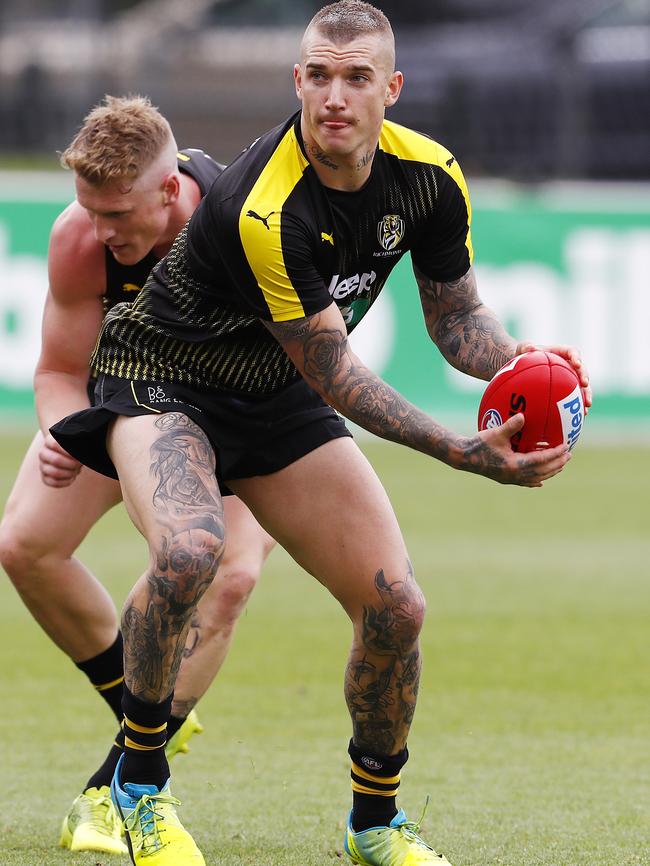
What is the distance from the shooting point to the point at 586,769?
561cm

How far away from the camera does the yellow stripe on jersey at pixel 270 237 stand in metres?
4.17

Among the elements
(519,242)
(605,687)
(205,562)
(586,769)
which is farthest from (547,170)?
(205,562)

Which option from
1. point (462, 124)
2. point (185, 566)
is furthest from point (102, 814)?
point (462, 124)

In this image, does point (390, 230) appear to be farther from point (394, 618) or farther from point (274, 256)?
point (394, 618)

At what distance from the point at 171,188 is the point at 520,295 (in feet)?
34.8

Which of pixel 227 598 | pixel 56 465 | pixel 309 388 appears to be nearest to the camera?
pixel 309 388

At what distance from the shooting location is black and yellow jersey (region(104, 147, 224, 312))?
5039 mm

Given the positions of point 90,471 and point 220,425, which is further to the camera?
point 90,471

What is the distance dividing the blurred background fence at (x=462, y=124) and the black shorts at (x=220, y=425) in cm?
1018

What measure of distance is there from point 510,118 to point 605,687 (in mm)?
14592

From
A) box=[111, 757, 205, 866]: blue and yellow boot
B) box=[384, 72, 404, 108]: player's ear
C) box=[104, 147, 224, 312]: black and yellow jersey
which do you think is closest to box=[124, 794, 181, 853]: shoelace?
box=[111, 757, 205, 866]: blue and yellow boot

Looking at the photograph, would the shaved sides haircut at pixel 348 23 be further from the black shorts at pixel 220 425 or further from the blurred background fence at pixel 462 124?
the blurred background fence at pixel 462 124

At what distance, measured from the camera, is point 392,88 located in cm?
445

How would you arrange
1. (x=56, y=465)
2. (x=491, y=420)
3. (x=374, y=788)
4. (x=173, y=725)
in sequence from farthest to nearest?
(x=173, y=725) < (x=56, y=465) < (x=374, y=788) < (x=491, y=420)
